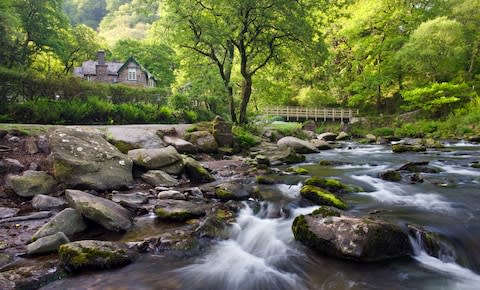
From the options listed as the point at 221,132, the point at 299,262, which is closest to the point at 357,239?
the point at 299,262

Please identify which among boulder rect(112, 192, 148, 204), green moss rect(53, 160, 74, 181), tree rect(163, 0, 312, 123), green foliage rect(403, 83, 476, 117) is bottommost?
boulder rect(112, 192, 148, 204)

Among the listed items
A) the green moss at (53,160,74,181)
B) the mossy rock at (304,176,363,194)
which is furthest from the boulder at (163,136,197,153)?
the mossy rock at (304,176,363,194)

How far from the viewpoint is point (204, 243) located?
479 cm

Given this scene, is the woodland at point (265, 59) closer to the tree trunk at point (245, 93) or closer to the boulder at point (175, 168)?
the tree trunk at point (245, 93)

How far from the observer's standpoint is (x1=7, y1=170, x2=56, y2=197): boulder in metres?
6.15

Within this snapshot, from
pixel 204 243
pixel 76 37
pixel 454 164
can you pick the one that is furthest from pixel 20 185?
pixel 76 37

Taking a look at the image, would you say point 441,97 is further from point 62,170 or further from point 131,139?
point 62,170

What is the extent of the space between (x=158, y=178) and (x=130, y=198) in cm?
145

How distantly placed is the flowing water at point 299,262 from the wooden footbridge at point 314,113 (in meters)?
28.9

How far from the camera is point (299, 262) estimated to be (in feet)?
14.2

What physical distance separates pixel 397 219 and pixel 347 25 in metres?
33.0

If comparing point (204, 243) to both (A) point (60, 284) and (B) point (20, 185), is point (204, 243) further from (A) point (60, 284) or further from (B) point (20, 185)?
(B) point (20, 185)

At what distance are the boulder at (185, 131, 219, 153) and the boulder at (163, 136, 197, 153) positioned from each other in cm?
43

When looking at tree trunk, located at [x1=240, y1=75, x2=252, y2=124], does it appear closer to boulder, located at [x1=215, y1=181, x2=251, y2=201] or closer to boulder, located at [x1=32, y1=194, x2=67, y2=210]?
boulder, located at [x1=215, y1=181, x2=251, y2=201]
